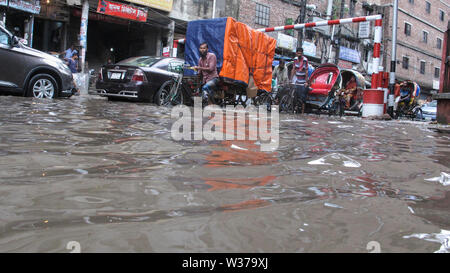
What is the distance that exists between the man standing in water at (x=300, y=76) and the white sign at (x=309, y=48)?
13706 mm

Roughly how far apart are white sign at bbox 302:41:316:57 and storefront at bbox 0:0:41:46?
15855mm

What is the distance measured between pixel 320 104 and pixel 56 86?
7911mm

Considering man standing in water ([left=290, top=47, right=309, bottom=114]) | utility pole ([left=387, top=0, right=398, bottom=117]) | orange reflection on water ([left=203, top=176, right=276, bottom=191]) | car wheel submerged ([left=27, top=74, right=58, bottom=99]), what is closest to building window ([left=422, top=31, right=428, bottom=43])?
utility pole ([left=387, top=0, right=398, bottom=117])

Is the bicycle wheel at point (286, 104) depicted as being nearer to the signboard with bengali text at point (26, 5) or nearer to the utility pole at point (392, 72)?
the utility pole at point (392, 72)

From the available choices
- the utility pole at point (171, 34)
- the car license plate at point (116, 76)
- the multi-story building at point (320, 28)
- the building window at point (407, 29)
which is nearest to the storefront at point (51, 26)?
the utility pole at point (171, 34)

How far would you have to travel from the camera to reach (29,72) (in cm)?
739

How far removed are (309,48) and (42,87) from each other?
65.0 ft

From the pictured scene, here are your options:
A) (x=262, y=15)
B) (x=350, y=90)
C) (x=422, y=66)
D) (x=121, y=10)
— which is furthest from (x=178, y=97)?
(x=422, y=66)

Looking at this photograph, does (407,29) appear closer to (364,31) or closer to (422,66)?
(422,66)

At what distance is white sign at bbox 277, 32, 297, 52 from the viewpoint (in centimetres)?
2251

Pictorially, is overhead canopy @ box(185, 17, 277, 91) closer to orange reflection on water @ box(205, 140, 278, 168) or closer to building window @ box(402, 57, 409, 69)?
orange reflection on water @ box(205, 140, 278, 168)

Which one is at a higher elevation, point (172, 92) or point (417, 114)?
point (417, 114)
